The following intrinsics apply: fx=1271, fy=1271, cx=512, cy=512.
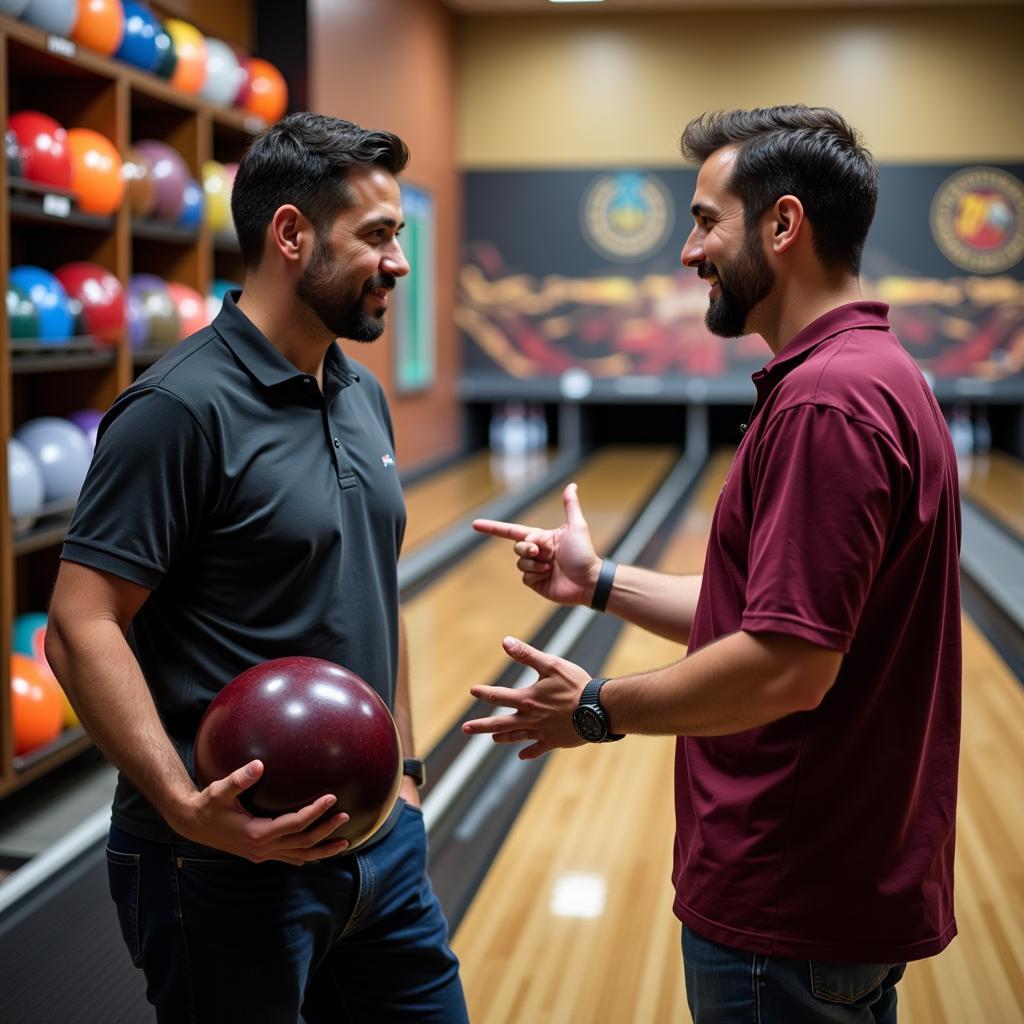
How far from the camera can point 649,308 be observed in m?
9.59

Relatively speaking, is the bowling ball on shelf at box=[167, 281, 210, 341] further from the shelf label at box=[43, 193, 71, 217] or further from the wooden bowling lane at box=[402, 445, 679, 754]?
the wooden bowling lane at box=[402, 445, 679, 754]

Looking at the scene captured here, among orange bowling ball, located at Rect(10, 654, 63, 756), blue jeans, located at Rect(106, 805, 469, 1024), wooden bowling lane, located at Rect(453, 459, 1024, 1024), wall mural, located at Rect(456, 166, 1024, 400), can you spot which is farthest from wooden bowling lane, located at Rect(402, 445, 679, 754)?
wall mural, located at Rect(456, 166, 1024, 400)

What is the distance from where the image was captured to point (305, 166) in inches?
57.8

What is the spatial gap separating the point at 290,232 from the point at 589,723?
2.18ft

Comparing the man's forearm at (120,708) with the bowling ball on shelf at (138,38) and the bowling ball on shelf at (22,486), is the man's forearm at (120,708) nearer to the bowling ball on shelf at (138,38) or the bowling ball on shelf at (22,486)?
the bowling ball on shelf at (22,486)

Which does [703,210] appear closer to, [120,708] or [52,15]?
[120,708]

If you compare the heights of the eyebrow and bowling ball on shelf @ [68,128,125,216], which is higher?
bowling ball on shelf @ [68,128,125,216]

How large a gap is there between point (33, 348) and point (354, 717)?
2066mm

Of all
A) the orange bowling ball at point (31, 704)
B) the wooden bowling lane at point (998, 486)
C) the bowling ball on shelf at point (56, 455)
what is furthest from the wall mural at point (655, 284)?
the orange bowling ball at point (31, 704)

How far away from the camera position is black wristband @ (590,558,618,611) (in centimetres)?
166

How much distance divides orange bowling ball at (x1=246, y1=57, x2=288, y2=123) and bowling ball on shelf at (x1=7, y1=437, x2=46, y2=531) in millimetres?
1874

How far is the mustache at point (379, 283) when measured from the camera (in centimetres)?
151

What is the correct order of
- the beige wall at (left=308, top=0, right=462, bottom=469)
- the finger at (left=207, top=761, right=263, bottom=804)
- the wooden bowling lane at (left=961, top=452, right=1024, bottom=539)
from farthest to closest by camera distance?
the wooden bowling lane at (left=961, top=452, right=1024, bottom=539), the beige wall at (left=308, top=0, right=462, bottom=469), the finger at (left=207, top=761, right=263, bottom=804)

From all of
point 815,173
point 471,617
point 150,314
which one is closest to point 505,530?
point 815,173
